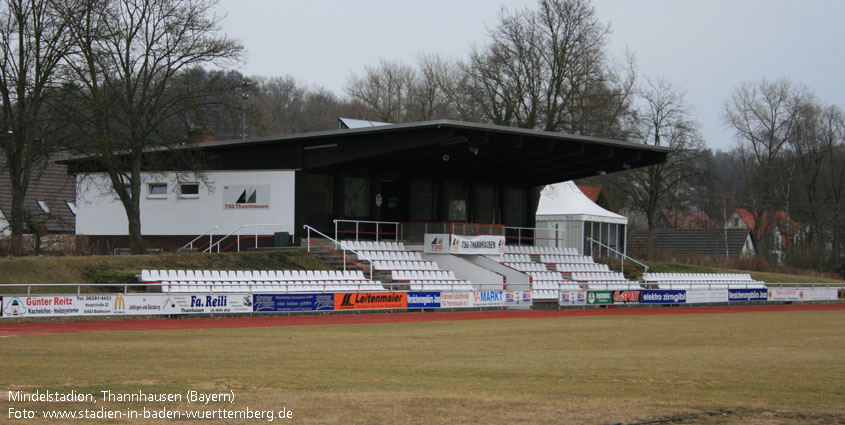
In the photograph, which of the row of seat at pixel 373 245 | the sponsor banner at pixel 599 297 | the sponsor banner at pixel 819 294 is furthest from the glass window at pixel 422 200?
the sponsor banner at pixel 819 294

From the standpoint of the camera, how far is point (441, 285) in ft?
117

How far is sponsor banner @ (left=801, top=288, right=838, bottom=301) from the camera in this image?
47.1 metres

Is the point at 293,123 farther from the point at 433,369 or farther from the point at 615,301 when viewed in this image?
the point at 433,369

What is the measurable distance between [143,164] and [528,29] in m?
23.8

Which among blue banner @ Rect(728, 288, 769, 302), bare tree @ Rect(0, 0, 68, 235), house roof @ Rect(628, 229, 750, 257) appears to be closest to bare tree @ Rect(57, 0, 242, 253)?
bare tree @ Rect(0, 0, 68, 235)

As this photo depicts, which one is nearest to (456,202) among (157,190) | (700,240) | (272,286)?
(157,190)

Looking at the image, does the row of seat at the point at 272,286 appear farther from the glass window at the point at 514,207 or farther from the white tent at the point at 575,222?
the white tent at the point at 575,222

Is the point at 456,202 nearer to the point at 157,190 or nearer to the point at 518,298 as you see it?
the point at 518,298

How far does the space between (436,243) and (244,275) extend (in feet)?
37.9

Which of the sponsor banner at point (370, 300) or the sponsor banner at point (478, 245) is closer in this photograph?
the sponsor banner at point (370, 300)

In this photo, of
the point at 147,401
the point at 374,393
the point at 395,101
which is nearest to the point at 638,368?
the point at 374,393

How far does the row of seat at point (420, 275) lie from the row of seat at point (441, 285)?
0.46 metres

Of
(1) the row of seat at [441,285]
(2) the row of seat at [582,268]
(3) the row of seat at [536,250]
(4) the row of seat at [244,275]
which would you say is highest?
(3) the row of seat at [536,250]

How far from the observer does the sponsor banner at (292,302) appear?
2859 cm
